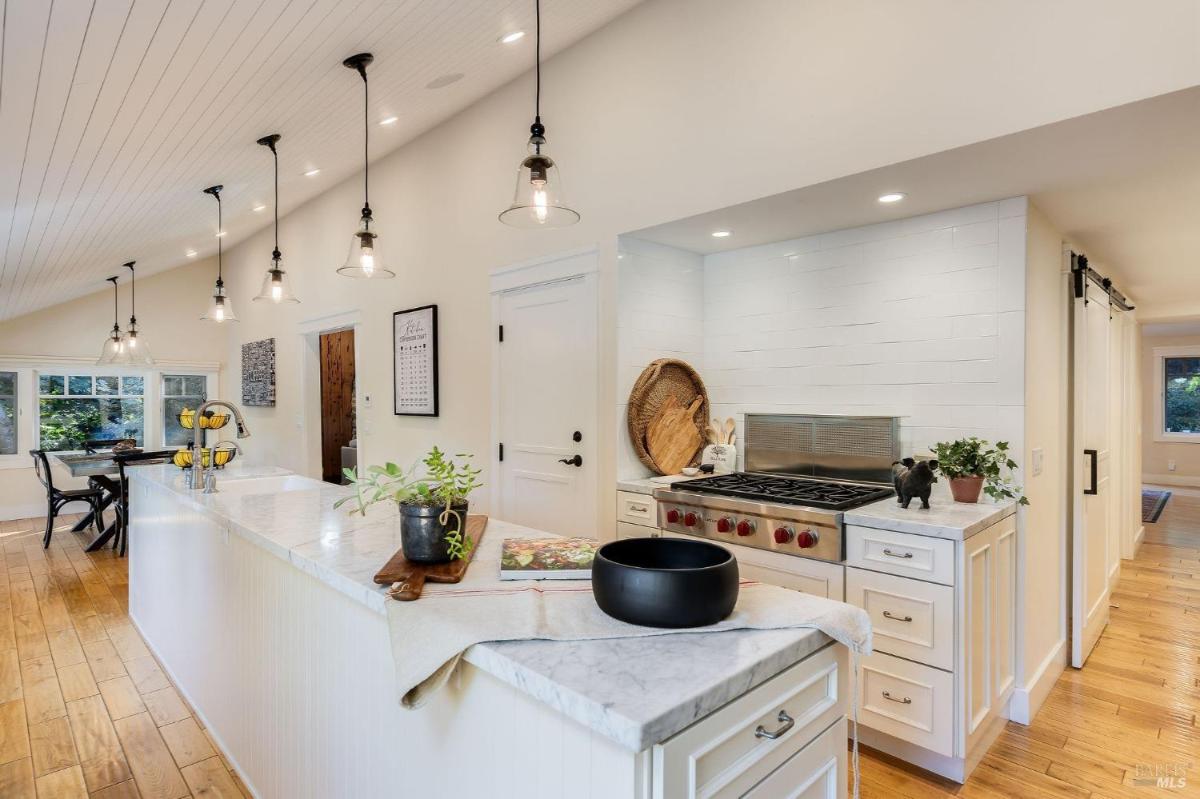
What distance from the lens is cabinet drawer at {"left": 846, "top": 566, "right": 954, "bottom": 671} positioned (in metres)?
2.17

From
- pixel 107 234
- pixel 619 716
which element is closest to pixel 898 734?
pixel 619 716

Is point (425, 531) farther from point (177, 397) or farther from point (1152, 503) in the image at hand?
point (1152, 503)

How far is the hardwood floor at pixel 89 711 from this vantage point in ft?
7.39

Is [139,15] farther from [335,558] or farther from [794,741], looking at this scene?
[794,741]

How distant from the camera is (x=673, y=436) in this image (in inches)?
134

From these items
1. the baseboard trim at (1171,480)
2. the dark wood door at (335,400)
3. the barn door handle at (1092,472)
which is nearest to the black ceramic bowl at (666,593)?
the barn door handle at (1092,472)

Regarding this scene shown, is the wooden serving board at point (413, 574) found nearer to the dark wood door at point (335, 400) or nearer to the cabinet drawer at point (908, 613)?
the cabinet drawer at point (908, 613)

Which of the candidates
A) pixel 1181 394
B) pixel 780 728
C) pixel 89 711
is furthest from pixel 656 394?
pixel 1181 394

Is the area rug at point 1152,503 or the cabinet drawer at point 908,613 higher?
the cabinet drawer at point 908,613

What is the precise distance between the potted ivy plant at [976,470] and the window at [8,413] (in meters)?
8.81

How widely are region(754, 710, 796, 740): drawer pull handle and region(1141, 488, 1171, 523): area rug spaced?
7826mm

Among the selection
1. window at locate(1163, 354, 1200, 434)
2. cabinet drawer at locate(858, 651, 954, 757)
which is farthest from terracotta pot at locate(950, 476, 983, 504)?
window at locate(1163, 354, 1200, 434)

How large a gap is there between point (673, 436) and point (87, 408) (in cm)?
745

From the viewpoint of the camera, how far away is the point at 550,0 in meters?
2.78
